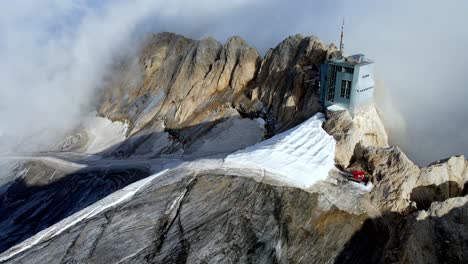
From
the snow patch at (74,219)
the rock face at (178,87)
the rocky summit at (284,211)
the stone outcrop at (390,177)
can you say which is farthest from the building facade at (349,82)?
the snow patch at (74,219)

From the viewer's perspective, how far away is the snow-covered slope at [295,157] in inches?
1044

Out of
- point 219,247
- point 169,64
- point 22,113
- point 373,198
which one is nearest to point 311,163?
point 373,198

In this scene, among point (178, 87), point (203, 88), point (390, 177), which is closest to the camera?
point (390, 177)

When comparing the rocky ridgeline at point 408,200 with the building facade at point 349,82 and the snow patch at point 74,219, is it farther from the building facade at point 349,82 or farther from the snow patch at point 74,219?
the snow patch at point 74,219

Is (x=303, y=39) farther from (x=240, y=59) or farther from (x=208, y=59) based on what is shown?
(x=208, y=59)

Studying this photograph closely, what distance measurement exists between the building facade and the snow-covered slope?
611 centimetres

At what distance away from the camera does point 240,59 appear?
190ft

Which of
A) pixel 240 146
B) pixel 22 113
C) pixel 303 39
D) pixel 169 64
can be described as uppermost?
pixel 303 39

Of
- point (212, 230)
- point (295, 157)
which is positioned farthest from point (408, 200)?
point (212, 230)

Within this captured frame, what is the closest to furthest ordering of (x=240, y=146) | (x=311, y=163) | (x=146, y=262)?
(x=146, y=262) < (x=311, y=163) < (x=240, y=146)

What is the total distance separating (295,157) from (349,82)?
39.1 feet

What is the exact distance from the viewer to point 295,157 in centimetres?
2866

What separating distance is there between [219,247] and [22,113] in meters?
66.7

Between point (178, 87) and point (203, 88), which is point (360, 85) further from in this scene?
point (178, 87)
